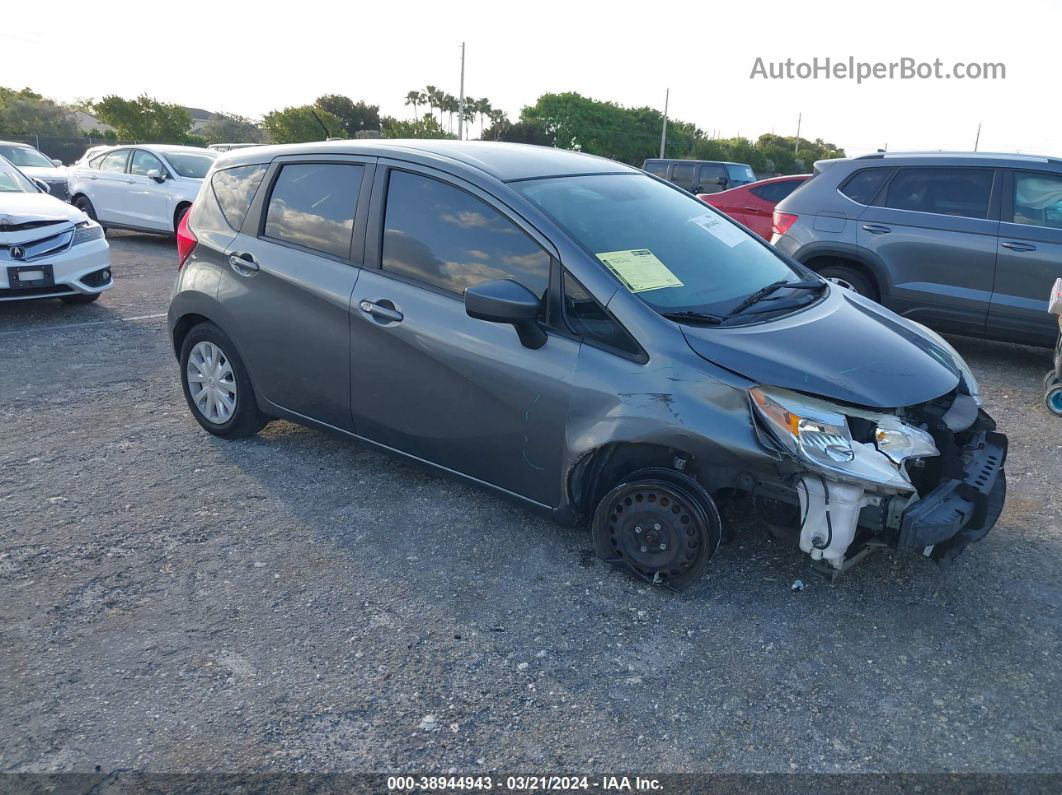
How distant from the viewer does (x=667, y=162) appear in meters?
18.2

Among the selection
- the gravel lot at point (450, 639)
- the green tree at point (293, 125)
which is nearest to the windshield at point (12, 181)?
the gravel lot at point (450, 639)

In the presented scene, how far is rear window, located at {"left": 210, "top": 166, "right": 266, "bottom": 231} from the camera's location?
457 centimetres

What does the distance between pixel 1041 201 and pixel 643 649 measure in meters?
5.65

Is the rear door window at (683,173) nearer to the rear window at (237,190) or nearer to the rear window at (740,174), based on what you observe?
the rear window at (740,174)

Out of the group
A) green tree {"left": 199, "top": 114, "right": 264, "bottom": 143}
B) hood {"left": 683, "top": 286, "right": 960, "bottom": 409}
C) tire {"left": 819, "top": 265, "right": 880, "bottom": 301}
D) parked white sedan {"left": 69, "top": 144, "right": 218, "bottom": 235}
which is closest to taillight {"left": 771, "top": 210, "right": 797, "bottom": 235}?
tire {"left": 819, "top": 265, "right": 880, "bottom": 301}

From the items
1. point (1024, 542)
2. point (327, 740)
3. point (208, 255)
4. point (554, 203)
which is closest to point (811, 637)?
point (1024, 542)

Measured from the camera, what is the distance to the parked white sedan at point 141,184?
12.6 m

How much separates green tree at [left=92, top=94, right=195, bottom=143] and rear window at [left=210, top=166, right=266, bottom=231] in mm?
47048

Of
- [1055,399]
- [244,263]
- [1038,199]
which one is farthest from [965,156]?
[244,263]

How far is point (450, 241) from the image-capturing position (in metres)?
3.75

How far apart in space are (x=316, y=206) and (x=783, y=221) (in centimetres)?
495

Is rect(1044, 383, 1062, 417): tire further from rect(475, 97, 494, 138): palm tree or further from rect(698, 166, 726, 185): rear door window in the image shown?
rect(475, 97, 494, 138): palm tree

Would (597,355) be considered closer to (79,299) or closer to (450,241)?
(450,241)

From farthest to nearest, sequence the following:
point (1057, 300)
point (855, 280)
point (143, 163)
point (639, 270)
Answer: point (143, 163) < point (855, 280) < point (1057, 300) < point (639, 270)
